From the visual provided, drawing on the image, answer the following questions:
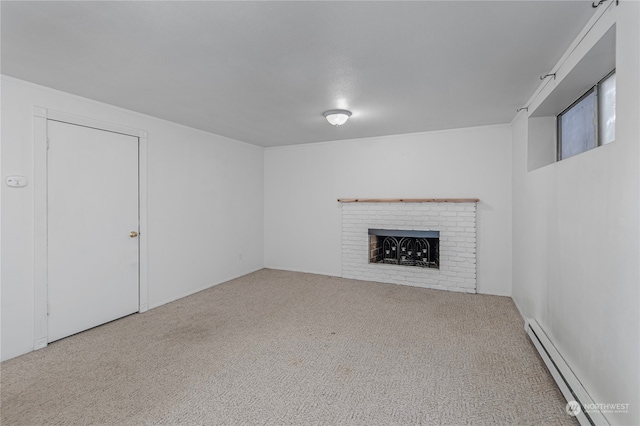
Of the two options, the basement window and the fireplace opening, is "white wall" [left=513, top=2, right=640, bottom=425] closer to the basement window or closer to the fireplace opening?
the basement window

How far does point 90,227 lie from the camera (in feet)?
10.4

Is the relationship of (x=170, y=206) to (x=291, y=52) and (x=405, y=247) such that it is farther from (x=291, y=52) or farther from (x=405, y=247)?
(x=405, y=247)

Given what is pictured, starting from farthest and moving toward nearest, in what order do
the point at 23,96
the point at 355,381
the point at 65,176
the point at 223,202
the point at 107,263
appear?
the point at 223,202, the point at 107,263, the point at 65,176, the point at 23,96, the point at 355,381

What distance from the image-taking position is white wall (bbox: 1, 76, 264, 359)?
2.58m

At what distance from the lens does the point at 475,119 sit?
13.0 ft

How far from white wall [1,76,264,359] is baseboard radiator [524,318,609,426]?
4161mm

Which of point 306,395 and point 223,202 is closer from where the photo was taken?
point 306,395

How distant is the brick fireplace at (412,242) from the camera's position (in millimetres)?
4449

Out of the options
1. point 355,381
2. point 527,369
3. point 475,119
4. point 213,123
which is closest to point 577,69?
point 475,119

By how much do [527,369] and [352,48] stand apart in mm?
2769

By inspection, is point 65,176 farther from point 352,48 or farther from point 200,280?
point 352,48

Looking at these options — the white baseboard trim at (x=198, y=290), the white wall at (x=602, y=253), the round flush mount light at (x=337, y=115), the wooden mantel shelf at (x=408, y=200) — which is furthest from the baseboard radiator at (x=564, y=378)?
the white baseboard trim at (x=198, y=290)

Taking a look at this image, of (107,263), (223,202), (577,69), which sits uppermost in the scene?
(577,69)

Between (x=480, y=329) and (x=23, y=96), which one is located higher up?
(x=23, y=96)
